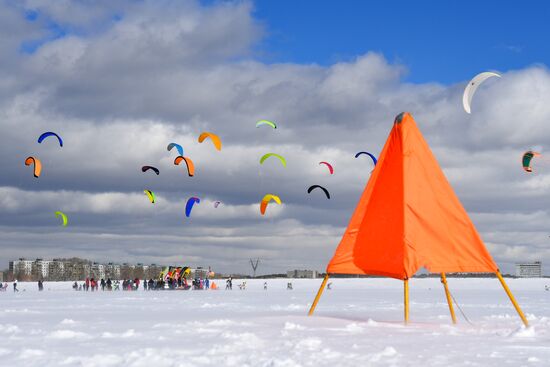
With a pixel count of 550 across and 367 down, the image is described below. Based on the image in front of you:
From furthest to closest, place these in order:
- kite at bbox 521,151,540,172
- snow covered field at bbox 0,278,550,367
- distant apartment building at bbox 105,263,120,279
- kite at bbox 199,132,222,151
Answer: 1. distant apartment building at bbox 105,263,120,279
2. kite at bbox 199,132,222,151
3. kite at bbox 521,151,540,172
4. snow covered field at bbox 0,278,550,367

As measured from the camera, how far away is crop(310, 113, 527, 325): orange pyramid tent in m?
14.0

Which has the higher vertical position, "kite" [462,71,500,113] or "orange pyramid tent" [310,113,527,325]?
"kite" [462,71,500,113]

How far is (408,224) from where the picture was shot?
14016mm

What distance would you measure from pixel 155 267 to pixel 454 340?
6598 inches

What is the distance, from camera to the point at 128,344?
438 inches

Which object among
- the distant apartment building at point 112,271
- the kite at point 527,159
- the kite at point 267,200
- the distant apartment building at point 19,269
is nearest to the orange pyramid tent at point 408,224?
the kite at point 527,159

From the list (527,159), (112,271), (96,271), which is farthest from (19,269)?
(527,159)

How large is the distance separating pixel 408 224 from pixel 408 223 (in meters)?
0.02

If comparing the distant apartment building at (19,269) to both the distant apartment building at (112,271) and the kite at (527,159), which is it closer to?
the distant apartment building at (112,271)

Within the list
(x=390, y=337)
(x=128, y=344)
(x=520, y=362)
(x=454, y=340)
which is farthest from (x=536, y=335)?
(x=128, y=344)

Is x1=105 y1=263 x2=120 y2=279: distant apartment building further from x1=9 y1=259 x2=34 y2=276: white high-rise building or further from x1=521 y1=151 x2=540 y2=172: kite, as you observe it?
x1=521 y1=151 x2=540 y2=172: kite

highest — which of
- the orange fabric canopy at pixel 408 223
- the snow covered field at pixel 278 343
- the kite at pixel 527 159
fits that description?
the kite at pixel 527 159

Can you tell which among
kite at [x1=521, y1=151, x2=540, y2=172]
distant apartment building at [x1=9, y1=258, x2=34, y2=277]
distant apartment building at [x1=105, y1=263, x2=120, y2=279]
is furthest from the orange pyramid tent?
distant apartment building at [x1=9, y1=258, x2=34, y2=277]

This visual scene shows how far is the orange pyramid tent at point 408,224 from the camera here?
45.9 feet
